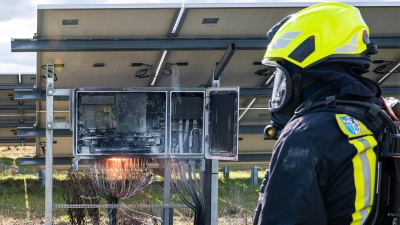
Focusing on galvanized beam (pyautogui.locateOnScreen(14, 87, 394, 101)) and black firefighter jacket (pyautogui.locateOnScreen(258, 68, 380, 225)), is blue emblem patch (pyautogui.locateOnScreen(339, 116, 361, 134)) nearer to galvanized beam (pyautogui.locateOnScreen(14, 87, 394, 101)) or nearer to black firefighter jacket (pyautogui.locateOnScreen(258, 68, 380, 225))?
black firefighter jacket (pyautogui.locateOnScreen(258, 68, 380, 225))

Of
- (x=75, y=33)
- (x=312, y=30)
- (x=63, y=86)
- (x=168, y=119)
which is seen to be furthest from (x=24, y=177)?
(x=312, y=30)

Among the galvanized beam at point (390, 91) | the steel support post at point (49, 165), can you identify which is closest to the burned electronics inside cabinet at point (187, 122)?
the steel support post at point (49, 165)

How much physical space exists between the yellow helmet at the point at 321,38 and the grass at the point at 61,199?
6404 mm

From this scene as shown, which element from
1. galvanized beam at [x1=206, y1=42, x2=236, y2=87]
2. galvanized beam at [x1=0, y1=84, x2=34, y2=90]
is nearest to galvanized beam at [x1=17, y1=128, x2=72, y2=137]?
galvanized beam at [x1=0, y1=84, x2=34, y2=90]

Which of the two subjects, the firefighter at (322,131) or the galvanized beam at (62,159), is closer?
the firefighter at (322,131)

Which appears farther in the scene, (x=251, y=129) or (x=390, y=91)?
(x=251, y=129)

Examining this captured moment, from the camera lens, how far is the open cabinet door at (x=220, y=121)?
21.5 ft

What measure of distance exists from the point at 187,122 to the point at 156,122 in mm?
334

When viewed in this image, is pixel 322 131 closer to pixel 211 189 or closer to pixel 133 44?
pixel 211 189

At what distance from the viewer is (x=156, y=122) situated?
6.81m

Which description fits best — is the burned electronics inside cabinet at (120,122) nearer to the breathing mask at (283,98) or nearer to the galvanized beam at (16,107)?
the breathing mask at (283,98)

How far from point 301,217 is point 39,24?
639cm

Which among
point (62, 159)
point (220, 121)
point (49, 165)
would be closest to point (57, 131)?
point (62, 159)

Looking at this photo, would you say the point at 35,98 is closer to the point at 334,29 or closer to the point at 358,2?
the point at 358,2
